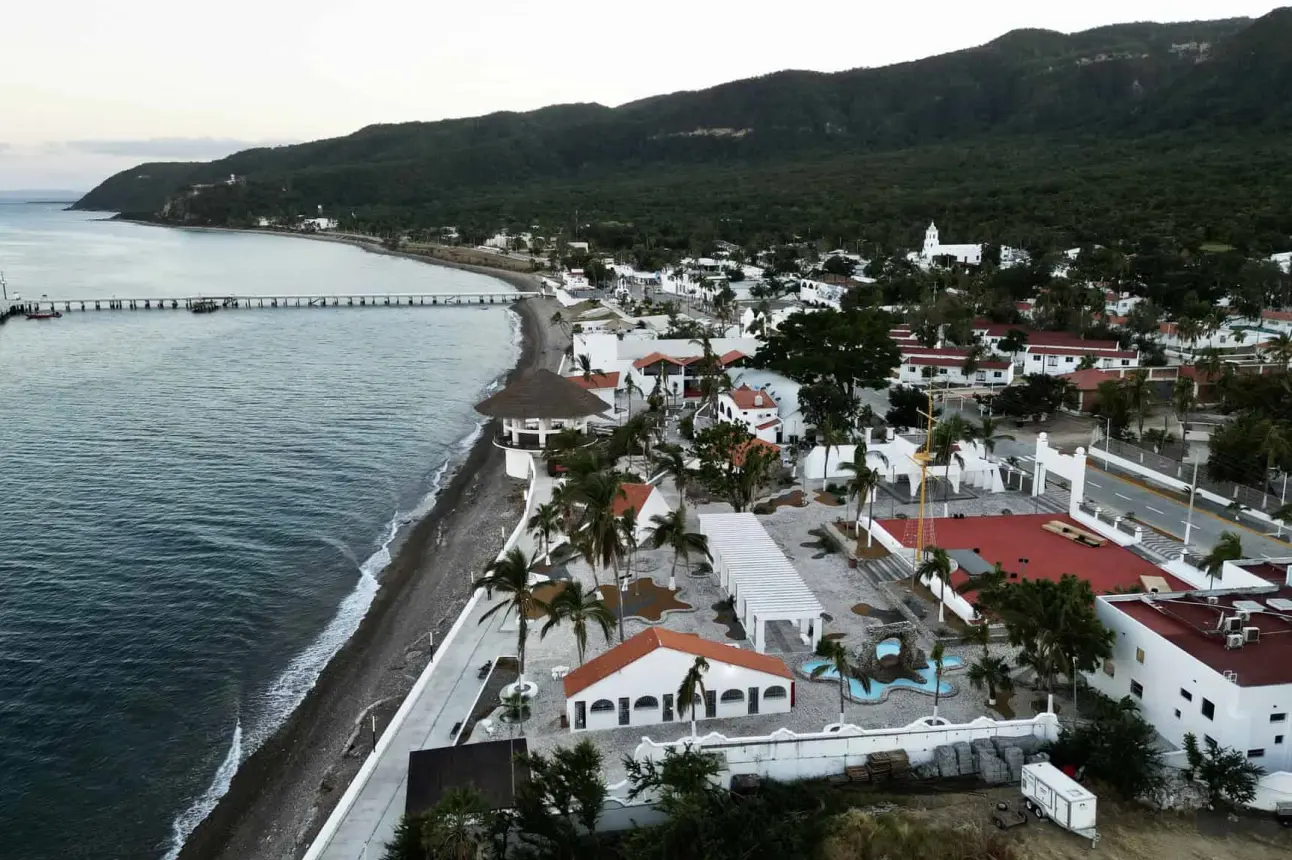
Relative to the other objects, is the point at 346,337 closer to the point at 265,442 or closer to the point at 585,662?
the point at 265,442

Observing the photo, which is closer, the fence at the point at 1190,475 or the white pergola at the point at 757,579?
the white pergola at the point at 757,579

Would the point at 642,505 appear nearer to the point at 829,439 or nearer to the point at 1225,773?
the point at 829,439

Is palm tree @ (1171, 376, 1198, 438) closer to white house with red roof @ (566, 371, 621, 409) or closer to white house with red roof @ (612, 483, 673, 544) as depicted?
white house with red roof @ (612, 483, 673, 544)

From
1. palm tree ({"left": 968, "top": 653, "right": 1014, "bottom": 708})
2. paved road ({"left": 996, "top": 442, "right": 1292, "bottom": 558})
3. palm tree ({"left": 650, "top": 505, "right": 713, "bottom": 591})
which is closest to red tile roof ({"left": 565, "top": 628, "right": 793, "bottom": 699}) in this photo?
palm tree ({"left": 968, "top": 653, "right": 1014, "bottom": 708})

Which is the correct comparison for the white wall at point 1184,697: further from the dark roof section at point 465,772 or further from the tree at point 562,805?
the dark roof section at point 465,772

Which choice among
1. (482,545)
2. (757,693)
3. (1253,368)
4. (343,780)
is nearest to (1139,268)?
(1253,368)

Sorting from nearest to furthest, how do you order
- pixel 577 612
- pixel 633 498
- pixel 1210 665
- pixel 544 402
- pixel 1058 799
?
pixel 1058 799
pixel 1210 665
pixel 577 612
pixel 633 498
pixel 544 402

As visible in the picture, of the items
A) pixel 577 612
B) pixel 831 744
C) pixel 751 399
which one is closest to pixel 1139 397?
pixel 751 399

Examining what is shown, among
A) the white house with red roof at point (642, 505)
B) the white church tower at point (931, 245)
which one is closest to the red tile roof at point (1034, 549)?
the white house with red roof at point (642, 505)
